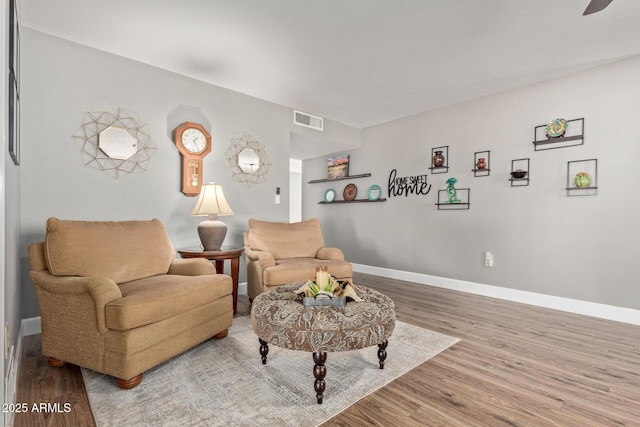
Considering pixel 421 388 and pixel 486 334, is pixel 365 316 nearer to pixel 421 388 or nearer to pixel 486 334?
pixel 421 388

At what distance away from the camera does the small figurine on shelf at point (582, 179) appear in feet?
10.5

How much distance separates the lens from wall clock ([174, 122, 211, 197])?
337cm

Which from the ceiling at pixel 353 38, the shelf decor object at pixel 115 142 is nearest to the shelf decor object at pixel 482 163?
the ceiling at pixel 353 38

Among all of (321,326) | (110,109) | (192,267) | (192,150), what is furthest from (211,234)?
(321,326)

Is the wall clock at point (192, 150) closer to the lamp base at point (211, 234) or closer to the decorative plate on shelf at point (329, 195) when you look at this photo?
the lamp base at point (211, 234)

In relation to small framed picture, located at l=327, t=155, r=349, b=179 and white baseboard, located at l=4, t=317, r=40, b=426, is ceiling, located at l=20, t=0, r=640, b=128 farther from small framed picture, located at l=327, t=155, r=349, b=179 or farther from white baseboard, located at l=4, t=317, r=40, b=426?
white baseboard, located at l=4, t=317, r=40, b=426

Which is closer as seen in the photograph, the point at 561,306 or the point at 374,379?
the point at 374,379

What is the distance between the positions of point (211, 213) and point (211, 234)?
0.21 m

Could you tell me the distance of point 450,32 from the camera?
2.60 metres

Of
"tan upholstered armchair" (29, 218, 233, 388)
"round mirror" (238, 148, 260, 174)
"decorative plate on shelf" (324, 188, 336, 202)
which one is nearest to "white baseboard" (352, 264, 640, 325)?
"decorative plate on shelf" (324, 188, 336, 202)

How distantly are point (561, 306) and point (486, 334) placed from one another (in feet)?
4.57

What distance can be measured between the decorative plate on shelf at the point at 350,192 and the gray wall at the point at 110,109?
74.6 inches

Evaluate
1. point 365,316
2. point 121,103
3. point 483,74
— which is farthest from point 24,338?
point 483,74

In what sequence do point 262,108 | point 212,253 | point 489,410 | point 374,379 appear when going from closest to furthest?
1. point 489,410
2. point 374,379
3. point 212,253
4. point 262,108
